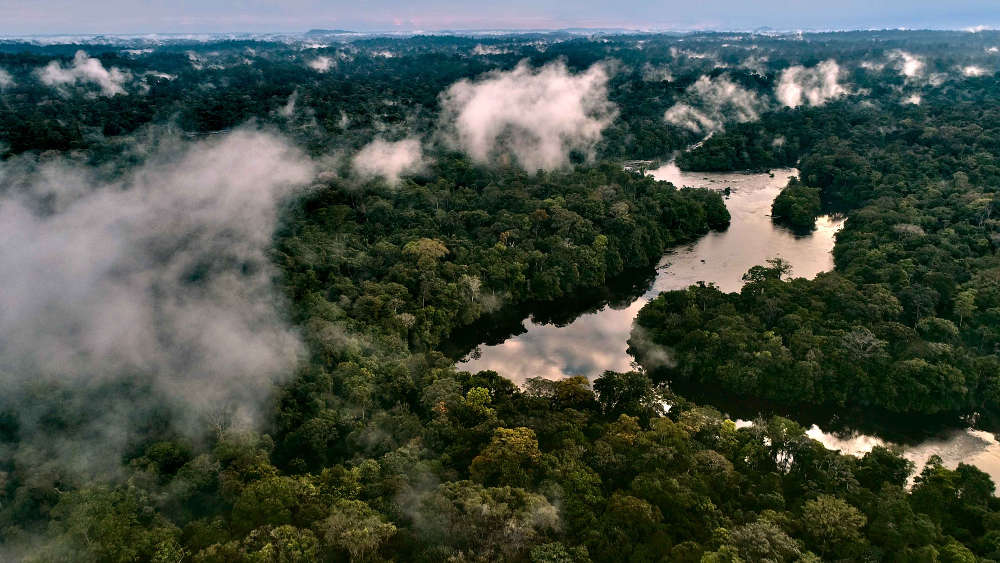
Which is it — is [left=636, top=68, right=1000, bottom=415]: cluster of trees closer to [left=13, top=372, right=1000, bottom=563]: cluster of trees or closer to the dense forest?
the dense forest

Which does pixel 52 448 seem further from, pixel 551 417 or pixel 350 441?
pixel 551 417

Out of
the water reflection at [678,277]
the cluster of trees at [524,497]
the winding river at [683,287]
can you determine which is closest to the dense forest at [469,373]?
the cluster of trees at [524,497]

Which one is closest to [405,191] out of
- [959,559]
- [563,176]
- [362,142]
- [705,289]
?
[563,176]

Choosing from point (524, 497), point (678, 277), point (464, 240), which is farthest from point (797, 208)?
point (524, 497)

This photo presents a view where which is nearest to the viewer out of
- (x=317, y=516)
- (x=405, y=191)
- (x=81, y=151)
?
(x=317, y=516)

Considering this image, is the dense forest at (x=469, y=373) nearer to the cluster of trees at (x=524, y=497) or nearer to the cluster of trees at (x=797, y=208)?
the cluster of trees at (x=524, y=497)

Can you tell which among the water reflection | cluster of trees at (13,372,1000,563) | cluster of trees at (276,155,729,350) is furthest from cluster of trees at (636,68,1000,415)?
cluster of trees at (276,155,729,350)

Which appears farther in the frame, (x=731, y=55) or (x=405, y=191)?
(x=731, y=55)
